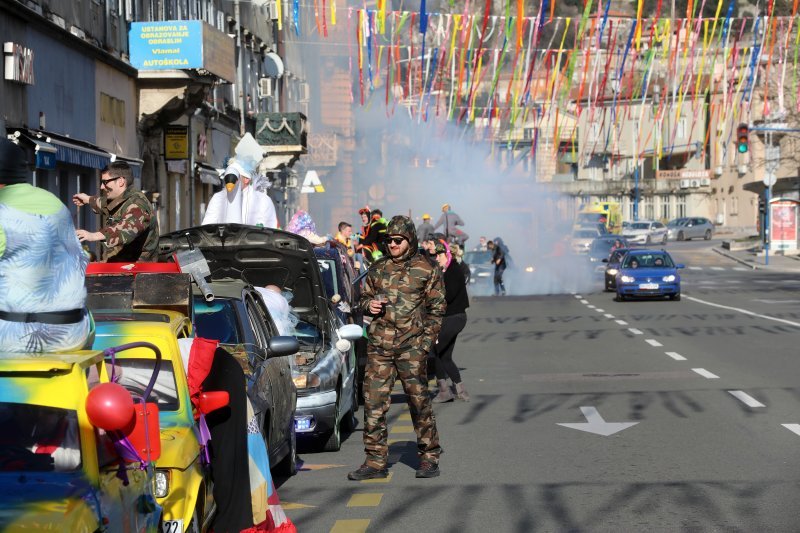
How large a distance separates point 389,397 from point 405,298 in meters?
0.69

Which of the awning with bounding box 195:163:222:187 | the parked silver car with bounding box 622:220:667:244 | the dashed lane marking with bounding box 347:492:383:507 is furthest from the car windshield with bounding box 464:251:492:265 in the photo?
the parked silver car with bounding box 622:220:667:244

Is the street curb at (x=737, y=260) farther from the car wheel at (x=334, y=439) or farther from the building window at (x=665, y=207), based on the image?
the car wheel at (x=334, y=439)

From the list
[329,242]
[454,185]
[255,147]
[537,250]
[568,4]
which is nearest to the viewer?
[329,242]

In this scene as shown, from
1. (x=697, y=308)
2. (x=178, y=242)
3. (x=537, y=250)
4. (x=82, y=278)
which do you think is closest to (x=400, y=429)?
(x=178, y=242)

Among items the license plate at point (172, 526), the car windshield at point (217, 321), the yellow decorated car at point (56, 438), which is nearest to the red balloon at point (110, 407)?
the yellow decorated car at point (56, 438)

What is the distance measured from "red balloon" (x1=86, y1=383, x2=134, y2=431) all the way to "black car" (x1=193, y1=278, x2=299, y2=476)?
3.88 metres

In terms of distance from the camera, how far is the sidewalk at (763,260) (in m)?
63.7

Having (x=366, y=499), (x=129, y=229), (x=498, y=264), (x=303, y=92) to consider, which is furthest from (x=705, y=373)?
(x=303, y=92)

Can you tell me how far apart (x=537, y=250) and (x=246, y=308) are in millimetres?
58280

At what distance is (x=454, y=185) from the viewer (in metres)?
75.1

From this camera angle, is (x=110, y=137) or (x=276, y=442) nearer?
(x=276, y=442)

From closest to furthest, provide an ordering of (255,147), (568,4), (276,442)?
1. (276,442)
2. (255,147)
3. (568,4)

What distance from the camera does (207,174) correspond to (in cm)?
3825

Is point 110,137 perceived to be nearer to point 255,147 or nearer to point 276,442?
point 255,147
